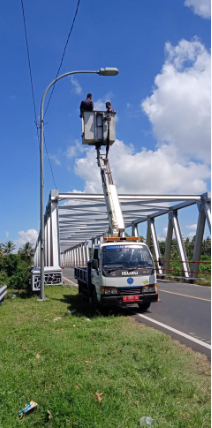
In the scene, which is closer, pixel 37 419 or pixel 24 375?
pixel 37 419

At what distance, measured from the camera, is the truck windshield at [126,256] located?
957cm

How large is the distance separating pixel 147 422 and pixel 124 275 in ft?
19.6

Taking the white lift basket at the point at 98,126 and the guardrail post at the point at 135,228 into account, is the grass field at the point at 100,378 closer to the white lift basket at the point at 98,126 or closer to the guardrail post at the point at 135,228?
the white lift basket at the point at 98,126

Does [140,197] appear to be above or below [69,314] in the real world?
above

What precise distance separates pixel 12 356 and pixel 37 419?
2.11 meters

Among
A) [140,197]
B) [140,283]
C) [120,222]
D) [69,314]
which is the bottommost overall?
[69,314]

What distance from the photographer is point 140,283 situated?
9320mm

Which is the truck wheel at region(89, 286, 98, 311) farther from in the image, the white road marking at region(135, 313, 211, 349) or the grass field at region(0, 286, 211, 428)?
the grass field at region(0, 286, 211, 428)

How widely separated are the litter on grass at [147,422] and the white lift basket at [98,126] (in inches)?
353

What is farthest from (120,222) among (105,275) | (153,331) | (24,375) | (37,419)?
(37,419)

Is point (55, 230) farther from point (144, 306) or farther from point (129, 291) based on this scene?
point (129, 291)

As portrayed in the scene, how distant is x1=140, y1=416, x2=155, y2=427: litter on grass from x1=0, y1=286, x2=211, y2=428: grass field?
61mm

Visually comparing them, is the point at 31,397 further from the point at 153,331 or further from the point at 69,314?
the point at 69,314

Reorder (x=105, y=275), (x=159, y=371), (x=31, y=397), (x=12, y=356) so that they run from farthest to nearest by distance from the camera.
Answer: (x=105, y=275)
(x=12, y=356)
(x=159, y=371)
(x=31, y=397)
